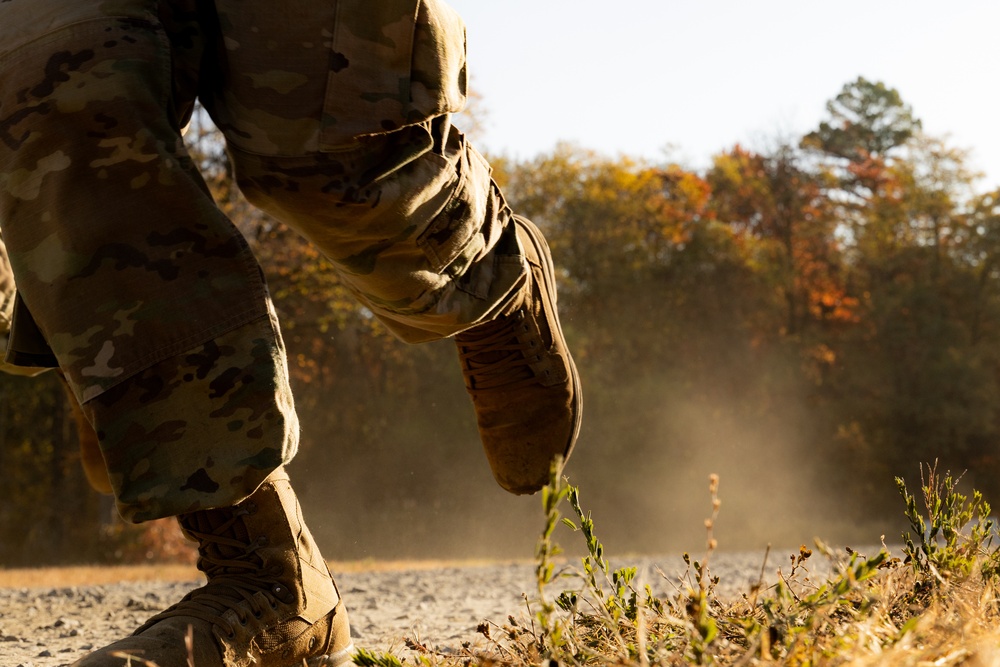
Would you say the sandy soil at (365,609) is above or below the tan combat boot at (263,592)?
below

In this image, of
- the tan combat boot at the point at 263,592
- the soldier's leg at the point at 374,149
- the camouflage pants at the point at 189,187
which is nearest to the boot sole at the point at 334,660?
the tan combat boot at the point at 263,592

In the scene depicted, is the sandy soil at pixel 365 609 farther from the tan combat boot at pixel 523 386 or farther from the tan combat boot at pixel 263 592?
the tan combat boot at pixel 523 386

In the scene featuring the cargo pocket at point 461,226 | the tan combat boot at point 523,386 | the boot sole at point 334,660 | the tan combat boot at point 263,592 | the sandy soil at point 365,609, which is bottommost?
the sandy soil at point 365,609

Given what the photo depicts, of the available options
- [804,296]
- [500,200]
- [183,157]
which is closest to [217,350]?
[183,157]

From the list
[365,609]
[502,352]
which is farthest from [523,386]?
[365,609]

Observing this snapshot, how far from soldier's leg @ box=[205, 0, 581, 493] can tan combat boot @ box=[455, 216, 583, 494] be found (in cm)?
21

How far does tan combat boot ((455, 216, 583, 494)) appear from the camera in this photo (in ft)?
9.34

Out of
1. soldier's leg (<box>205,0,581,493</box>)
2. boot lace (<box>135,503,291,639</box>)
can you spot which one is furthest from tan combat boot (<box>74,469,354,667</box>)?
soldier's leg (<box>205,0,581,493</box>)

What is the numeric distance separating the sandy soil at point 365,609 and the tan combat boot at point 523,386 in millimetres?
409

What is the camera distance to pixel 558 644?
1.31 meters

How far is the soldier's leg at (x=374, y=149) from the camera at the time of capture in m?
1.95

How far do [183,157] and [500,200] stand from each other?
106cm

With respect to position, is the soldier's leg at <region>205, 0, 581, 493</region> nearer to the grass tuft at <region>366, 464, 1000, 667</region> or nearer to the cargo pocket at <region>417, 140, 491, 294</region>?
the cargo pocket at <region>417, 140, 491, 294</region>

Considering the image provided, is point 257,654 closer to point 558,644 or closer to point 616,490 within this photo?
point 558,644
